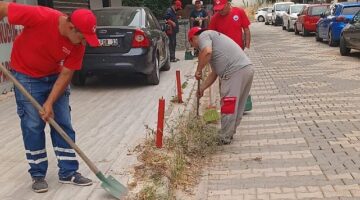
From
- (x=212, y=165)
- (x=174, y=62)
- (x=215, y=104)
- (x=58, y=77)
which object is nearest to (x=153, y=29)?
(x=215, y=104)

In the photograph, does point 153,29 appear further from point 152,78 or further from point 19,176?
point 19,176

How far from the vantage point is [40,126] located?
15.2ft

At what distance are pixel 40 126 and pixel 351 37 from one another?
12.4m

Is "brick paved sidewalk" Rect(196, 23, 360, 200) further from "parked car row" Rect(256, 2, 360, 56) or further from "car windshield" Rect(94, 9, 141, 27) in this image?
"parked car row" Rect(256, 2, 360, 56)

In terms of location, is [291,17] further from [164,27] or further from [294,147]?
[294,147]

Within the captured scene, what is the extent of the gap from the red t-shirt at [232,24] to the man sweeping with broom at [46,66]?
11.2ft

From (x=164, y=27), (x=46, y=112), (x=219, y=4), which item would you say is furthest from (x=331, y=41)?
(x=46, y=112)

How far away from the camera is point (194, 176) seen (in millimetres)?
5469

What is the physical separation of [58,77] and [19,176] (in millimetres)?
1280

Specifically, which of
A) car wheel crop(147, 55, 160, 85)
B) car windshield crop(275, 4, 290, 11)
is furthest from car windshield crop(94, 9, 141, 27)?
car windshield crop(275, 4, 290, 11)

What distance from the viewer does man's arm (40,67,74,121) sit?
433 centimetres

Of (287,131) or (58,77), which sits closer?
(58,77)

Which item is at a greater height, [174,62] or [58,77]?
[58,77]

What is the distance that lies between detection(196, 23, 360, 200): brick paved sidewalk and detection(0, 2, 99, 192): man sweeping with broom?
1492mm
